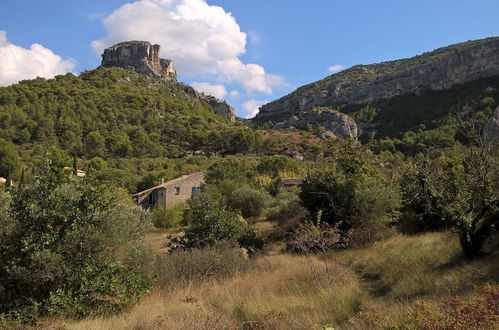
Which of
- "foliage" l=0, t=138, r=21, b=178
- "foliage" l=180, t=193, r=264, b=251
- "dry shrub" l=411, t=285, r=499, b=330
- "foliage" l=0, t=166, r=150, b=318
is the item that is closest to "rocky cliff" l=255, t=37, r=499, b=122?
"foliage" l=0, t=138, r=21, b=178

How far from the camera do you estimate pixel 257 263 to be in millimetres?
12977

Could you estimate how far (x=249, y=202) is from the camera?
36500mm

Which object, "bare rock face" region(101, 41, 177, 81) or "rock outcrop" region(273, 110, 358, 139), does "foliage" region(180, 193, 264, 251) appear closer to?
"rock outcrop" region(273, 110, 358, 139)

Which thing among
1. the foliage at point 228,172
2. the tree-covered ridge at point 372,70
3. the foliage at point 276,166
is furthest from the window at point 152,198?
the tree-covered ridge at point 372,70

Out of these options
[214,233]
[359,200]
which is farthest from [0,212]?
[359,200]

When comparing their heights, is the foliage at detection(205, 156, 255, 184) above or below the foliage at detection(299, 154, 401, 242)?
above

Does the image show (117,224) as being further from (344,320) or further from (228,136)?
(228,136)

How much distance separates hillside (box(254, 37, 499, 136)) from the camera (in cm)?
9588

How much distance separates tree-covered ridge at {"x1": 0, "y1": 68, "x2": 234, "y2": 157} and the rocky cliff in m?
50.8

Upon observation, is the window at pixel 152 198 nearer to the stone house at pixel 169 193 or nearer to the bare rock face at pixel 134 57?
the stone house at pixel 169 193

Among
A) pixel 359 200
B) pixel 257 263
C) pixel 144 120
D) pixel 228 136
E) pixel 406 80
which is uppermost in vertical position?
pixel 406 80

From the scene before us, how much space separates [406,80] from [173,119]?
241ft

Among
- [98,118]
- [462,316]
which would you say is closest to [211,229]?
[462,316]

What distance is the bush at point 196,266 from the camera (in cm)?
1034
